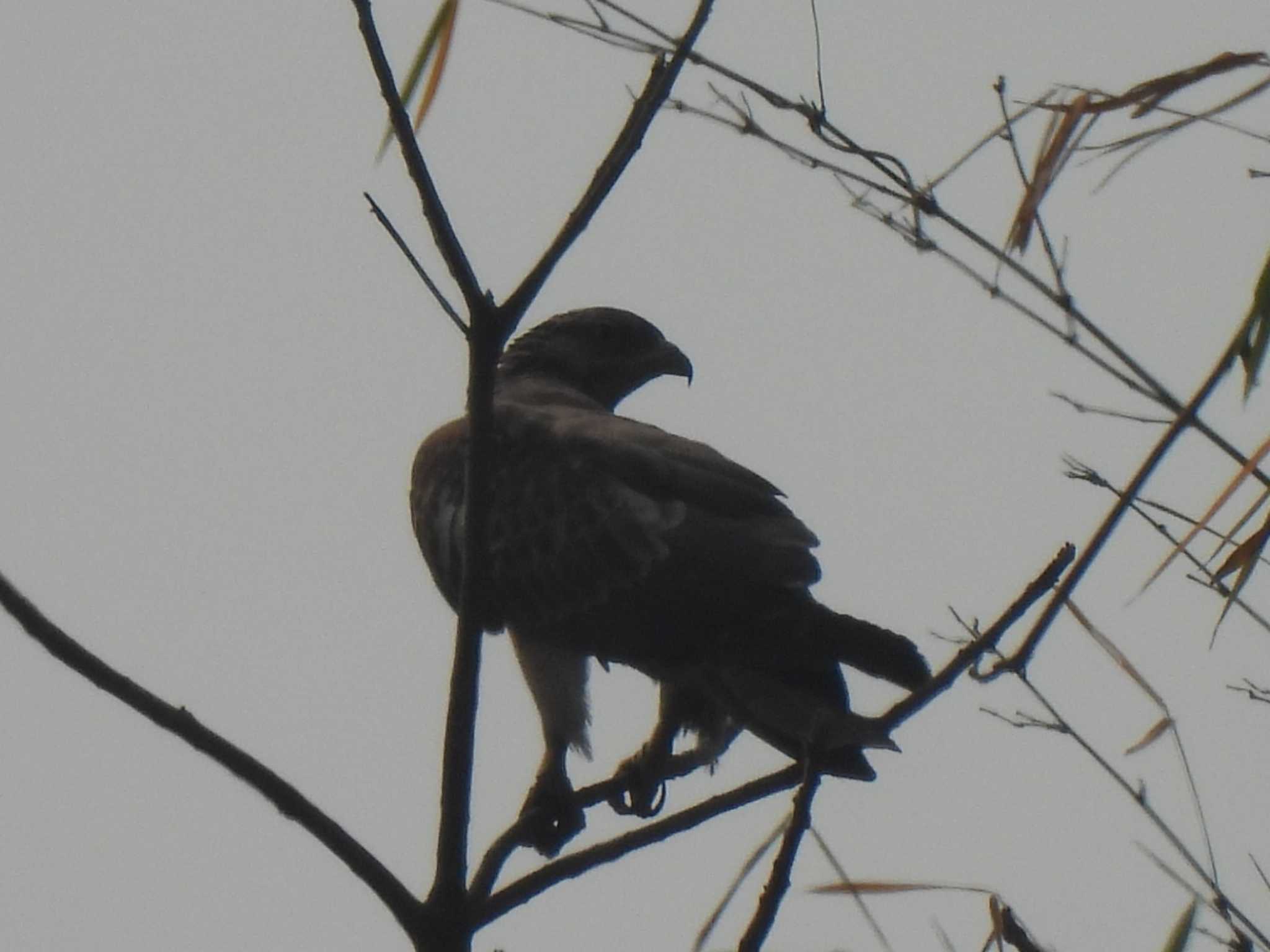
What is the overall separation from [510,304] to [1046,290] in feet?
3.64

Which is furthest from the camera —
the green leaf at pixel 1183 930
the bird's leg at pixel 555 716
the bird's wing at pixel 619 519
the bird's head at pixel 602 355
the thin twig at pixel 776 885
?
the bird's head at pixel 602 355

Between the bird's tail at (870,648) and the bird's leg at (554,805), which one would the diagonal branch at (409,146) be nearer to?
the bird's tail at (870,648)

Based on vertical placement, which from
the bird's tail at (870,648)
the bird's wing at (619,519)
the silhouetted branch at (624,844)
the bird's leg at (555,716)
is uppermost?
the bird's wing at (619,519)

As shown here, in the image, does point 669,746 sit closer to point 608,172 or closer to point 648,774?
point 648,774

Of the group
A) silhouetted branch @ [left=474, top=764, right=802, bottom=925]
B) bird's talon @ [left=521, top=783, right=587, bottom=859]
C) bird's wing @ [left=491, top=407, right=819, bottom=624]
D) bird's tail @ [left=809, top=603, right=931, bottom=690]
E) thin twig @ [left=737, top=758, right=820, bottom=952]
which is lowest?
thin twig @ [left=737, top=758, right=820, bottom=952]

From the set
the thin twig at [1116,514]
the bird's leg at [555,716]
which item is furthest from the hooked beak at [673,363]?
the thin twig at [1116,514]

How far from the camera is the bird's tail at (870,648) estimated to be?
286cm

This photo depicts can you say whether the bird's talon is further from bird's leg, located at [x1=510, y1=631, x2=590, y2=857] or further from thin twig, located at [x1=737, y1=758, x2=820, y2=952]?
thin twig, located at [x1=737, y1=758, x2=820, y2=952]

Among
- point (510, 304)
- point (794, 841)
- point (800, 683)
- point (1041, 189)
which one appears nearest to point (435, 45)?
point (510, 304)

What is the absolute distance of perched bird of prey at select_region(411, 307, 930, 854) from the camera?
3266mm

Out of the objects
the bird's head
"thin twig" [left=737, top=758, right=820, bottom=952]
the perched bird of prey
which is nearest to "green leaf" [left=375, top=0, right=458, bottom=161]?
the perched bird of prey

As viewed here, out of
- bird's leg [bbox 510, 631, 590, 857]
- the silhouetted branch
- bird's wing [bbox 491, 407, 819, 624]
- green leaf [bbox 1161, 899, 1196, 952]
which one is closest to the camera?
the silhouetted branch

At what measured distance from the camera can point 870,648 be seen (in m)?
2.96

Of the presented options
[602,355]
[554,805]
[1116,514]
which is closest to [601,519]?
[554,805]
